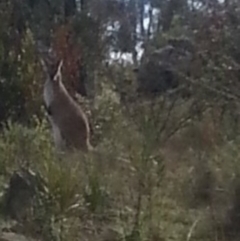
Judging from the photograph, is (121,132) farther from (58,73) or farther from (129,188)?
(58,73)

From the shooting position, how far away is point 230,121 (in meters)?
8.91

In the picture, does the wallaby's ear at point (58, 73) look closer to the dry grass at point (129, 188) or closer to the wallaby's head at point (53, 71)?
the wallaby's head at point (53, 71)

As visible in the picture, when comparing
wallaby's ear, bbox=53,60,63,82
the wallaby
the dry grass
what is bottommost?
the dry grass

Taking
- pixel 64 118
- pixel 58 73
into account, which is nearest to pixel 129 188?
pixel 64 118

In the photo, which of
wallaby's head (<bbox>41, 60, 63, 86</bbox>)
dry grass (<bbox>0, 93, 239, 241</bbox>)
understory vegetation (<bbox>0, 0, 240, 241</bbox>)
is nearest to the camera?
dry grass (<bbox>0, 93, 239, 241</bbox>)

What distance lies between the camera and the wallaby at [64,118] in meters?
9.38

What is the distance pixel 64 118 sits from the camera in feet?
32.4

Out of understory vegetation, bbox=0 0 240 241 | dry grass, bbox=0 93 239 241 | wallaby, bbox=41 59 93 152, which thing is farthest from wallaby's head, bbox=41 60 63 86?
dry grass, bbox=0 93 239 241

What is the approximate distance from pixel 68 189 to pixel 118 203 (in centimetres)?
48

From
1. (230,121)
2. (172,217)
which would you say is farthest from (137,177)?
(230,121)

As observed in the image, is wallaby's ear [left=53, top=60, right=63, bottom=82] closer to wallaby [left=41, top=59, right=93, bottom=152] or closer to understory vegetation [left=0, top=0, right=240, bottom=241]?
wallaby [left=41, top=59, right=93, bottom=152]

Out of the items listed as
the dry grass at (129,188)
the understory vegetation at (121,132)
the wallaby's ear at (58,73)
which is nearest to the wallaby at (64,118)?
the wallaby's ear at (58,73)

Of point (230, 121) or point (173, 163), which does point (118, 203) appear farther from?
point (230, 121)

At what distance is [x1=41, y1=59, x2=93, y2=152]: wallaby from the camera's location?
938cm
